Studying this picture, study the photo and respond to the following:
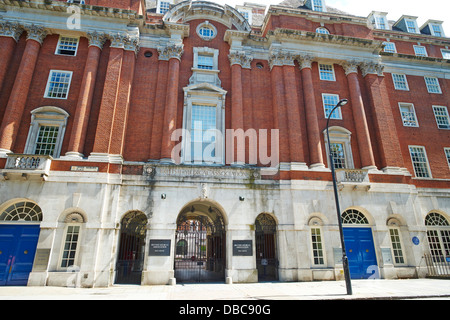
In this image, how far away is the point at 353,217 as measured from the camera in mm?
17578

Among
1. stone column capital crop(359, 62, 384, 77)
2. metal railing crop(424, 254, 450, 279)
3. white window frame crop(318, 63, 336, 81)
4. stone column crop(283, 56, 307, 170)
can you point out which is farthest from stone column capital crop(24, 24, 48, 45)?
metal railing crop(424, 254, 450, 279)

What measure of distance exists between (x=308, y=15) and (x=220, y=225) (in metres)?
18.8

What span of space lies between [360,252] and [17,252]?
20.4 m

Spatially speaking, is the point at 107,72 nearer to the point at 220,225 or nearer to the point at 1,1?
the point at 1,1

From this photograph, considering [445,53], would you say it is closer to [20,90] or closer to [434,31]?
[434,31]

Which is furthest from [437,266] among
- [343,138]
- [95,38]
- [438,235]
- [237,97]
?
[95,38]

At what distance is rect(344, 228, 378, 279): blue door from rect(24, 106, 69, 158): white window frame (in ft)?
64.3

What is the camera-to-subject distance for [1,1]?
58.1 ft

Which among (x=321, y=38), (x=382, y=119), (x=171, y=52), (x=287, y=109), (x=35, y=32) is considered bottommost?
(x=382, y=119)

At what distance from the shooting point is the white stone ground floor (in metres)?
14.1

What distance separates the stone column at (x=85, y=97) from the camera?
15.9m

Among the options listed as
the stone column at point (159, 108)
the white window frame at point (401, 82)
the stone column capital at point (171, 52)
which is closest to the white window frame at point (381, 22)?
the white window frame at point (401, 82)

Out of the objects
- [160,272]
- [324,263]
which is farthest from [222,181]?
[324,263]

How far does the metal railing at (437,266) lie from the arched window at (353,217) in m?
4.60
